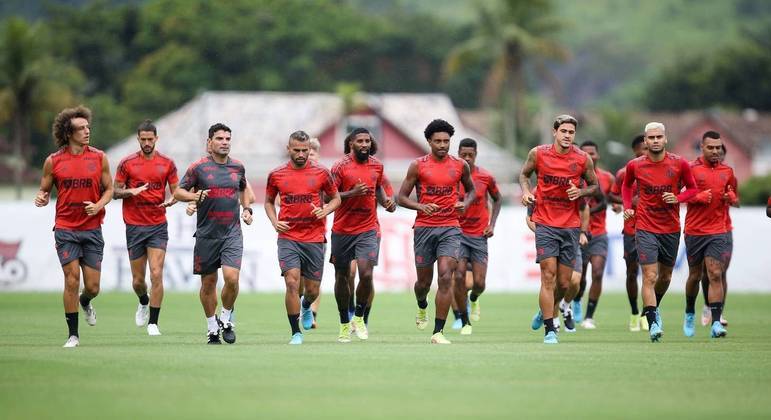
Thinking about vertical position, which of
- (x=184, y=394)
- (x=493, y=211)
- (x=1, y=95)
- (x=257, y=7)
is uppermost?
(x=257, y=7)

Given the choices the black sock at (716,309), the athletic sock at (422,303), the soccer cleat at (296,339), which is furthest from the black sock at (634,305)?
the soccer cleat at (296,339)

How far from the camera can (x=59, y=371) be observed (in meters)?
13.8

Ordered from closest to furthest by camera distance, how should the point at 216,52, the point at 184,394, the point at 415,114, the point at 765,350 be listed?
the point at 184,394 → the point at 765,350 → the point at 415,114 → the point at 216,52

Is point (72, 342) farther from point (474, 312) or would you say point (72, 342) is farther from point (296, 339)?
point (474, 312)

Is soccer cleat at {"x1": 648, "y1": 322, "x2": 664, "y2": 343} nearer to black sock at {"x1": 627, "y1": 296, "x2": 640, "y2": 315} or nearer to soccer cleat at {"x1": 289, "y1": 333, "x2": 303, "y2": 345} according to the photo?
black sock at {"x1": 627, "y1": 296, "x2": 640, "y2": 315}

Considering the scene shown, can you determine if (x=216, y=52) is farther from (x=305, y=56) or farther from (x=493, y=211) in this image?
(x=493, y=211)

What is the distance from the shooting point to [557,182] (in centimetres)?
1734

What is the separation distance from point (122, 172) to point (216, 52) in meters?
81.9

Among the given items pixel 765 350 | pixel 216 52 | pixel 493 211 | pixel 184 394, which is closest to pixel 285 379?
pixel 184 394

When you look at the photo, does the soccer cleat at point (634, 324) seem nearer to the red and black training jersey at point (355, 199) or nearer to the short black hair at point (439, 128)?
the red and black training jersey at point (355, 199)

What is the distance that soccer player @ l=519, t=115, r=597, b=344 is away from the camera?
17.3m

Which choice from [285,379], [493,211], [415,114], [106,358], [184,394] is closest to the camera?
[184,394]

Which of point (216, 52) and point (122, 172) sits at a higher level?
point (216, 52)

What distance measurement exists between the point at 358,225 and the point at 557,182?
2456mm
